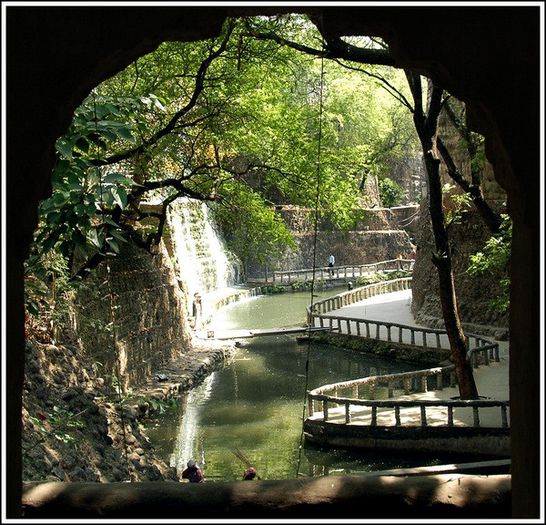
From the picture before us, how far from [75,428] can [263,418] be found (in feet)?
24.7

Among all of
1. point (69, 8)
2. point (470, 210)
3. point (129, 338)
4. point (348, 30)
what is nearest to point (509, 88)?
point (348, 30)

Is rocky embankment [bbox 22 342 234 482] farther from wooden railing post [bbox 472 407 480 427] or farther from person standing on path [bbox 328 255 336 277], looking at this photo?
person standing on path [bbox 328 255 336 277]

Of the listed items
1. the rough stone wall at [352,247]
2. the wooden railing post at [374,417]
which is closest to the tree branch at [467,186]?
the wooden railing post at [374,417]

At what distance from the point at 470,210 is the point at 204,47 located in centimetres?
1335

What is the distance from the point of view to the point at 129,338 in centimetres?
1756

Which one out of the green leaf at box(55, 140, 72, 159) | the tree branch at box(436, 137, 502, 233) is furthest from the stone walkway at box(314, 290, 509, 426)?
the green leaf at box(55, 140, 72, 159)

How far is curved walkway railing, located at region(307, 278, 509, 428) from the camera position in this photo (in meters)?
14.5

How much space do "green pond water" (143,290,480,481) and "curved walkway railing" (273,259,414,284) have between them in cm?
1482

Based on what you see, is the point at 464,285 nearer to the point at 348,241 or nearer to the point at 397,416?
the point at 397,416

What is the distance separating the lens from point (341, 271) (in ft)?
144

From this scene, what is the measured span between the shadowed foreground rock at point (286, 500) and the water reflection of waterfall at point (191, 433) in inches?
349

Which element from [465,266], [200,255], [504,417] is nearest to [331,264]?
[200,255]

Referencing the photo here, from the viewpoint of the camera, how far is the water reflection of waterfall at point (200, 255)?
27955 mm

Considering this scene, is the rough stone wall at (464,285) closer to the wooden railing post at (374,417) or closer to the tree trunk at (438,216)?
the wooden railing post at (374,417)
